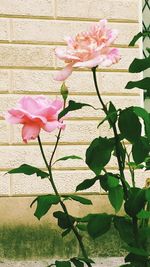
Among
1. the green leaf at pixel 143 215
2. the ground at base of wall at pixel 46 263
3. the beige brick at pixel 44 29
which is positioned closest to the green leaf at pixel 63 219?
the green leaf at pixel 143 215

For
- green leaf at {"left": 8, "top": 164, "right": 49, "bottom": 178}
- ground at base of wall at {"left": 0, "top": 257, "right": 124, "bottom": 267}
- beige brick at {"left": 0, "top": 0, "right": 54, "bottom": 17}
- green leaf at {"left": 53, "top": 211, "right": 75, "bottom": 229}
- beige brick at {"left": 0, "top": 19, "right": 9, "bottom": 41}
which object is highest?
beige brick at {"left": 0, "top": 0, "right": 54, "bottom": 17}

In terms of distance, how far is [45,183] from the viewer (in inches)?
193

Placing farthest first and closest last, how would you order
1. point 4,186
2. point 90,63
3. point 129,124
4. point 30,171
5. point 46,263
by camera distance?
point 4,186
point 46,263
point 30,171
point 129,124
point 90,63

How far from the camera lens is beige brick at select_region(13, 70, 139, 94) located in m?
4.93

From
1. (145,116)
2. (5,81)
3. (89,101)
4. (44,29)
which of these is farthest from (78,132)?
(145,116)

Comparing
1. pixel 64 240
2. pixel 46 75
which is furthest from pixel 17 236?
pixel 46 75

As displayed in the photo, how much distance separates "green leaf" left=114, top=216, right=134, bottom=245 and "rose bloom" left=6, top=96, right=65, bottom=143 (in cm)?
30

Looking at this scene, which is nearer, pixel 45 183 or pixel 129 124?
pixel 129 124

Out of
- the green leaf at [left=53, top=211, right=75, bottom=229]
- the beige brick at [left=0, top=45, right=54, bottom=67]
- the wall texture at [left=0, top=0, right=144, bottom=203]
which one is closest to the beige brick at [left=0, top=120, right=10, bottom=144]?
the wall texture at [left=0, top=0, right=144, bottom=203]

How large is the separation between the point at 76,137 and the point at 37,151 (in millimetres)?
362

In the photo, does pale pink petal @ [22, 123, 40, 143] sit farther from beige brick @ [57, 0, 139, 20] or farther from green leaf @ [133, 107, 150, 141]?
beige brick @ [57, 0, 139, 20]

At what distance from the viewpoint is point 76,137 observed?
4.99 meters

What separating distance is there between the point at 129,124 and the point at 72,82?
11.7ft

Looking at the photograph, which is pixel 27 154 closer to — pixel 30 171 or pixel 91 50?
pixel 30 171
